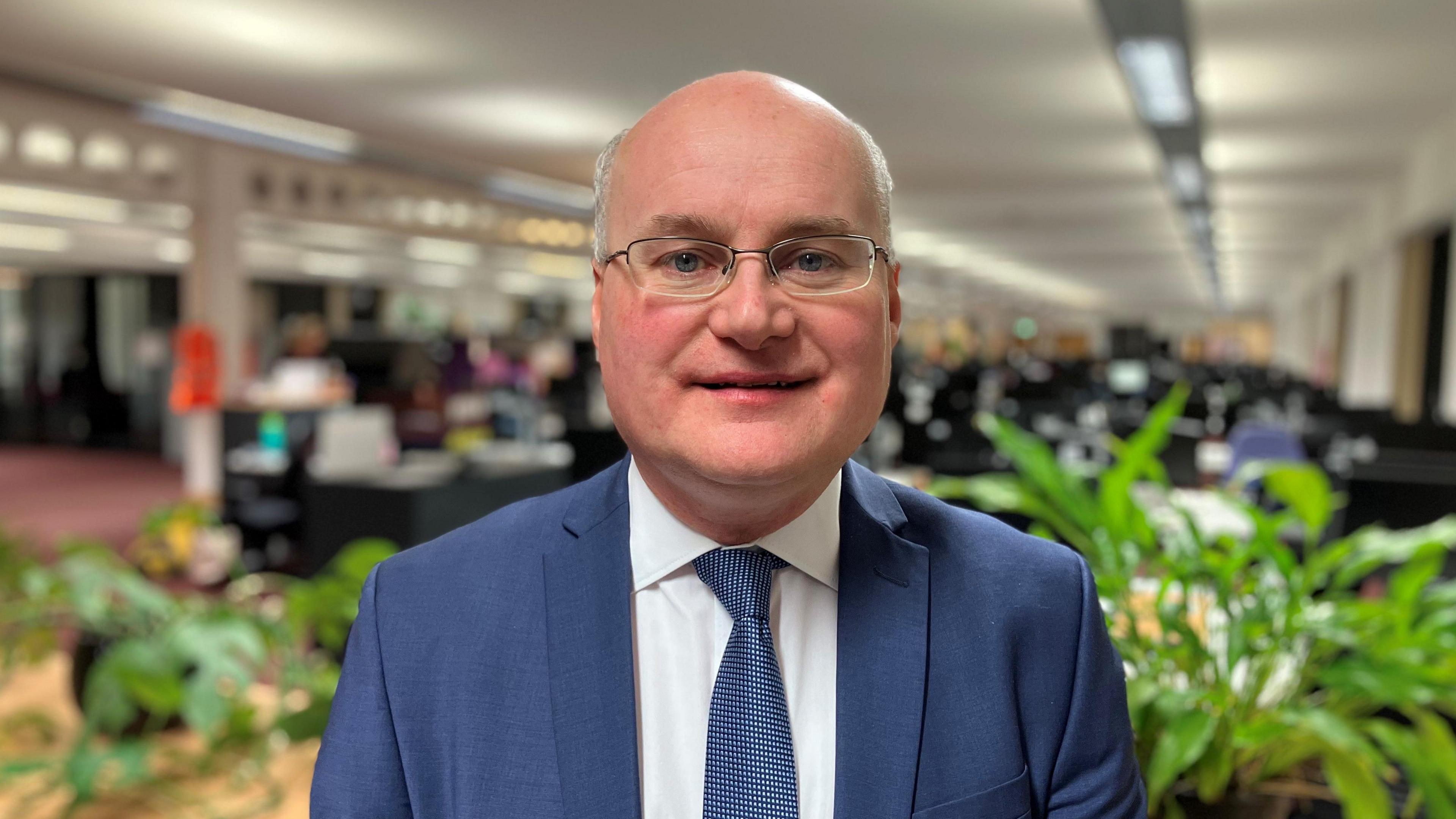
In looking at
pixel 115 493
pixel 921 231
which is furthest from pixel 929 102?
pixel 115 493

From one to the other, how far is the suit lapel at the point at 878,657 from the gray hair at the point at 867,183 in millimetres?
243

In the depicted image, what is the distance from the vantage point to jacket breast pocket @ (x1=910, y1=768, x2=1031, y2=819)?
88 centimetres

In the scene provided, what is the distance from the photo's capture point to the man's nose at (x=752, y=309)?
802 mm

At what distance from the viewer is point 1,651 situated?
10.6ft

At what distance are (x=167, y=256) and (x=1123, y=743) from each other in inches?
695

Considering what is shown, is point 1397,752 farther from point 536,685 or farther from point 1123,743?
point 536,685

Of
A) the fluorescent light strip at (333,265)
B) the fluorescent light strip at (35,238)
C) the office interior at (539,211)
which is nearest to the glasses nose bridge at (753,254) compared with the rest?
the office interior at (539,211)

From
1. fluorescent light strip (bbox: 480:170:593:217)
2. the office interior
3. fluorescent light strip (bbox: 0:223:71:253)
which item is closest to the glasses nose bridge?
the office interior

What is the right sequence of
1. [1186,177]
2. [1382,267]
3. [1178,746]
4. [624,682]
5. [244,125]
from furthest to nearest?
[1382,267] → [1186,177] → [244,125] → [1178,746] → [624,682]

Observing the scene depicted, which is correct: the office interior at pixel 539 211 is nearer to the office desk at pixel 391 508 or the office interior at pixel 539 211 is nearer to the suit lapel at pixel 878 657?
the office desk at pixel 391 508

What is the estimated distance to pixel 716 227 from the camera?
2.72 ft

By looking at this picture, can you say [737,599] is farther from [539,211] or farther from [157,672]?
[539,211]

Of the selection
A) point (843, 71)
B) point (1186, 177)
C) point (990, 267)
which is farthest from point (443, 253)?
point (843, 71)

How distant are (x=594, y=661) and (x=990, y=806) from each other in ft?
1.10
